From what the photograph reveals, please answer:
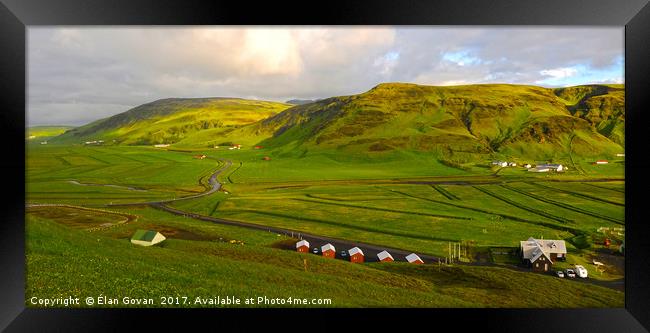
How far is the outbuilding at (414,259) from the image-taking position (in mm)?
13623

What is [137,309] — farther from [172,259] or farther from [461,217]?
[461,217]

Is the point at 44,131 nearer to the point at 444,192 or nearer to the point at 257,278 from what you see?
the point at 257,278

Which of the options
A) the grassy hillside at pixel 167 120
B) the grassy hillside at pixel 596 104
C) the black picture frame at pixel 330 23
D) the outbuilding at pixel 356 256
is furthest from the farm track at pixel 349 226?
the grassy hillside at pixel 596 104

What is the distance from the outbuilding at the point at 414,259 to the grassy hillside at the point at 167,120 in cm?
2010

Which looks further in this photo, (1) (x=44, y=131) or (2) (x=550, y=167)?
(2) (x=550, y=167)

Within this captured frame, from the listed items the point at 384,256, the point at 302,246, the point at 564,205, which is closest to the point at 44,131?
the point at 302,246

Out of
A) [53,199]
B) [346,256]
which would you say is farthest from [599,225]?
[53,199]

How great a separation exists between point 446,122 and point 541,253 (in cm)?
3688

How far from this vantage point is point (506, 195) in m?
22.5

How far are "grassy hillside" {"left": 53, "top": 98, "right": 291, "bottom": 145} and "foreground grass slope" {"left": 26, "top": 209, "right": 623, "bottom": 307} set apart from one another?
19007mm

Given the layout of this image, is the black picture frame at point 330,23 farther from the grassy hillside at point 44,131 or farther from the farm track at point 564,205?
the farm track at point 564,205

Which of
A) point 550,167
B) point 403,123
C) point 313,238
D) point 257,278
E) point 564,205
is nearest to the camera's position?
point 257,278

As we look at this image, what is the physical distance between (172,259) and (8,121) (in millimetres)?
5504

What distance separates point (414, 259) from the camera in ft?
46.0
